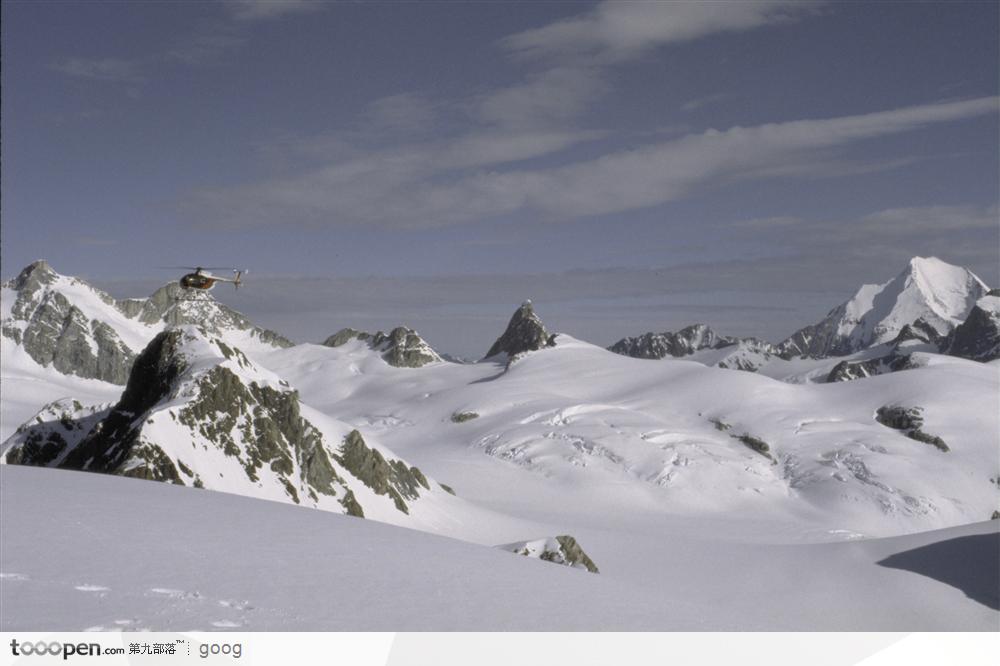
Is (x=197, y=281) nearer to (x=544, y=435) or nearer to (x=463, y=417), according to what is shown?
(x=544, y=435)

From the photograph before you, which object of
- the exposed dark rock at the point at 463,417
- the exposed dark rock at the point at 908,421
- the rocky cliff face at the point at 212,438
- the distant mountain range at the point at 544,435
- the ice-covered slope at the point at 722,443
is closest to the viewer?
the rocky cliff face at the point at 212,438

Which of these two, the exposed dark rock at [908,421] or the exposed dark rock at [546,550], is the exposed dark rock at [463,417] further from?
the exposed dark rock at [546,550]

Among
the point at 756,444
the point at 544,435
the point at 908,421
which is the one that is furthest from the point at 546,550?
the point at 908,421

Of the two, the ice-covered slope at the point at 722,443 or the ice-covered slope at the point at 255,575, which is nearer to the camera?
the ice-covered slope at the point at 255,575
